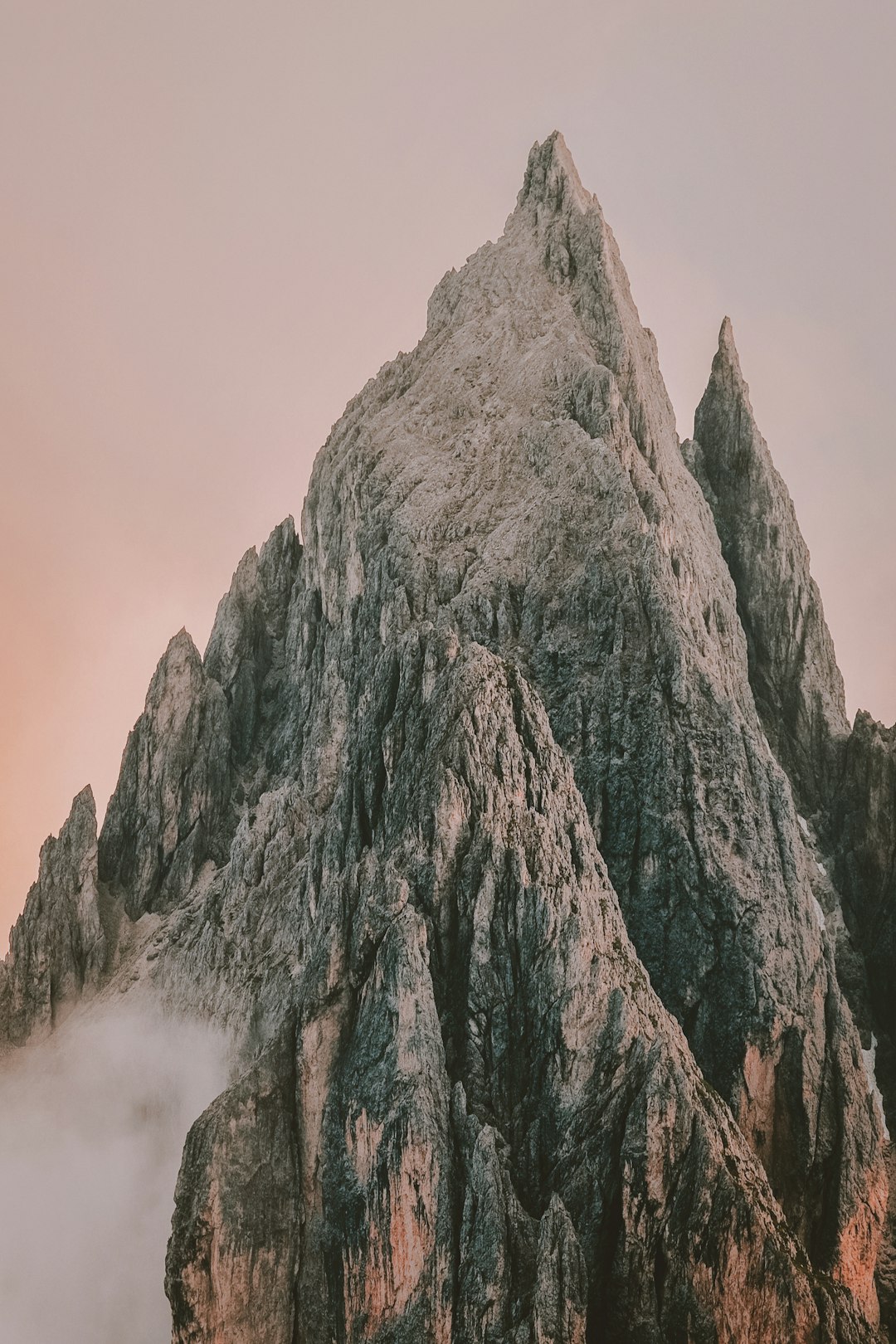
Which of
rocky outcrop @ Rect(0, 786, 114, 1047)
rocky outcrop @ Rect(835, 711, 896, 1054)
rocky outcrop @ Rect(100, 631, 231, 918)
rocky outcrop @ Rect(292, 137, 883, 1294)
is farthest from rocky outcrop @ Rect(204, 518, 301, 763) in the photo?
rocky outcrop @ Rect(835, 711, 896, 1054)

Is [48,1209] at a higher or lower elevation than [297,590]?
lower

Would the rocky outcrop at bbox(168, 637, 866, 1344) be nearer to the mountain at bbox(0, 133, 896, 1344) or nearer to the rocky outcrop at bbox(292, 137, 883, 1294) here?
the mountain at bbox(0, 133, 896, 1344)

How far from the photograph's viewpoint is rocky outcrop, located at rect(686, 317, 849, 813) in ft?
317

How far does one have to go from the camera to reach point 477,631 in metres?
70.3

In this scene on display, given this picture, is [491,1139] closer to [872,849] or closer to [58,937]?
[58,937]

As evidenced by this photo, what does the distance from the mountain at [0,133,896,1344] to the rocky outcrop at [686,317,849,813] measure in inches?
15.1

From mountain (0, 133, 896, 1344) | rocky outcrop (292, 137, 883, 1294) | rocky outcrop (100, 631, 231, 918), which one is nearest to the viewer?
mountain (0, 133, 896, 1344)

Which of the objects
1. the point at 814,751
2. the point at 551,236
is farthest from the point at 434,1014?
the point at 551,236

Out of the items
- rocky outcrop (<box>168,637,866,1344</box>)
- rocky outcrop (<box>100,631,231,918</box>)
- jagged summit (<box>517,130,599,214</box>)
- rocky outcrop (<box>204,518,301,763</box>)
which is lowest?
rocky outcrop (<box>168,637,866,1344</box>)

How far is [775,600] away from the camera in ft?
327

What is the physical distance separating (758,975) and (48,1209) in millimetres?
47822

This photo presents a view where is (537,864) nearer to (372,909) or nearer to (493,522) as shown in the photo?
(372,909)

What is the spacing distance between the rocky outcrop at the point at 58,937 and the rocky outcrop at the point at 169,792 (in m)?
3.33

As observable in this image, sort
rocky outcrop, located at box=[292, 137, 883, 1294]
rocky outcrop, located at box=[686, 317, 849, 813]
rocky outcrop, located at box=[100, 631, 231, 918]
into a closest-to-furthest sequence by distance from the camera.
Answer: rocky outcrop, located at box=[292, 137, 883, 1294] < rocky outcrop, located at box=[100, 631, 231, 918] < rocky outcrop, located at box=[686, 317, 849, 813]
